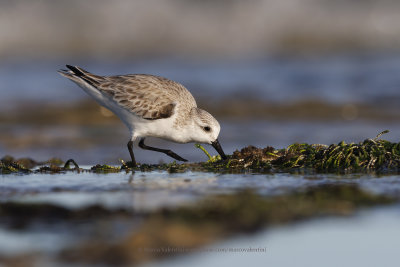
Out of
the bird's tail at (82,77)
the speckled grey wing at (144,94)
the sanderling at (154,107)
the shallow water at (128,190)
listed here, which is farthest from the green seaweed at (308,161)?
the bird's tail at (82,77)

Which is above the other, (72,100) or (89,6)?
(89,6)

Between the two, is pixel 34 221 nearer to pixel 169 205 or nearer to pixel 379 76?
pixel 169 205

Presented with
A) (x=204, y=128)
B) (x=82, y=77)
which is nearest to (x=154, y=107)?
(x=204, y=128)

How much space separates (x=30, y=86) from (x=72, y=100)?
3.19 m

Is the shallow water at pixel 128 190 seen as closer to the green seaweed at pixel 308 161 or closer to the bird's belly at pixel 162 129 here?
the green seaweed at pixel 308 161

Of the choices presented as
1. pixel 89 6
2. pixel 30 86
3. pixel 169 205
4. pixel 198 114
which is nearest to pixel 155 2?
pixel 89 6

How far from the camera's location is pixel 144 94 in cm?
788

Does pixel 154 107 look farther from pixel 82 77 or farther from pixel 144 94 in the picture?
pixel 82 77

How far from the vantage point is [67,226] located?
4020 millimetres

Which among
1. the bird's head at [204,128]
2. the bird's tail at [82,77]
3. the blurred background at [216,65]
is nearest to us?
the bird's head at [204,128]

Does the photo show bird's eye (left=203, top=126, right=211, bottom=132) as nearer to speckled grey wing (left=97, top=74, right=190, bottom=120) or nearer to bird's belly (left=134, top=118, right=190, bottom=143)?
bird's belly (left=134, top=118, right=190, bottom=143)

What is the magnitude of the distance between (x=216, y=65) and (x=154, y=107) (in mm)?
16314

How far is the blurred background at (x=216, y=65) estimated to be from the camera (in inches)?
496

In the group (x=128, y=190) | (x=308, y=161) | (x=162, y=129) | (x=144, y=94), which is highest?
(x=144, y=94)
